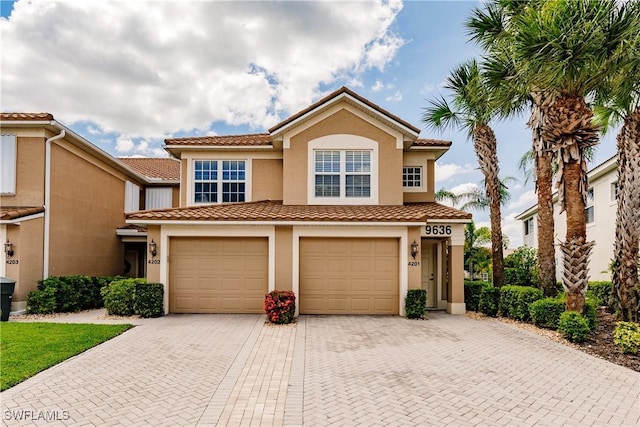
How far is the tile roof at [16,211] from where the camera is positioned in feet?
39.4

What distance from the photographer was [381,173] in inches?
549

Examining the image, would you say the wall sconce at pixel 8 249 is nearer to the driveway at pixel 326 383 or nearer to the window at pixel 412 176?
the driveway at pixel 326 383

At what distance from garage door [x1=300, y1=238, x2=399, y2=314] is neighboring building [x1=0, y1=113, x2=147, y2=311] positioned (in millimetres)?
9621

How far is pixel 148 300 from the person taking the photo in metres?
11.6

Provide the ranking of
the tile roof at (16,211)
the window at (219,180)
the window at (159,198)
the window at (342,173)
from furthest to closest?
the window at (159,198) → the window at (219,180) → the window at (342,173) → the tile roof at (16,211)

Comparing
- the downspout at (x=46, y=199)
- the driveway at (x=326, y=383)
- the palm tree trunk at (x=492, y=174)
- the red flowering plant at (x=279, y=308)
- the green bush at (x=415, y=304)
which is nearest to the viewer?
the driveway at (x=326, y=383)

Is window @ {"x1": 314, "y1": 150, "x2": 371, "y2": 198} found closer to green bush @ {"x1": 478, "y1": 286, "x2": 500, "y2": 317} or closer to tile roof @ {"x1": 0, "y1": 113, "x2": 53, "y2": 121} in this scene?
green bush @ {"x1": 478, "y1": 286, "x2": 500, "y2": 317}

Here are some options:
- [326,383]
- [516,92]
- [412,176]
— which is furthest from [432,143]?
[326,383]

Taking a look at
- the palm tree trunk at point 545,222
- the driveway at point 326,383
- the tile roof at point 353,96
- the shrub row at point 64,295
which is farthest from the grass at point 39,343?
the palm tree trunk at point 545,222

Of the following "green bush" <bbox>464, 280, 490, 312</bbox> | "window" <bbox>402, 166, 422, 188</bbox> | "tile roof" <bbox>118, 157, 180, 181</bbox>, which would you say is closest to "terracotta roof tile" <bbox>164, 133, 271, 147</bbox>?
"tile roof" <bbox>118, 157, 180, 181</bbox>

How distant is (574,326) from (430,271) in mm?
5728

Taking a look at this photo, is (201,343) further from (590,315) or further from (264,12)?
(264,12)

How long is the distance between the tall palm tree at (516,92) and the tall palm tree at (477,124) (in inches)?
61.8

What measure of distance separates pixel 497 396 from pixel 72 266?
16.0 meters
